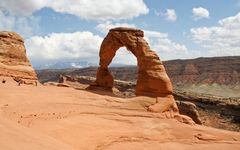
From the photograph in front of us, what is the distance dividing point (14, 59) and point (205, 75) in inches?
3621

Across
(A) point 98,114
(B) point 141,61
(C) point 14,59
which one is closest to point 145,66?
(B) point 141,61

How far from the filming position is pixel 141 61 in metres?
22.4

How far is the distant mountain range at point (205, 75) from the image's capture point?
103562mm

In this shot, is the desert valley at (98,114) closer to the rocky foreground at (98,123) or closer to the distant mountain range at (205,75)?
the rocky foreground at (98,123)

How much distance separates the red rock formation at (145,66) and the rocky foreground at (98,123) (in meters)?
1.02

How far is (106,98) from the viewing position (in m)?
19.5

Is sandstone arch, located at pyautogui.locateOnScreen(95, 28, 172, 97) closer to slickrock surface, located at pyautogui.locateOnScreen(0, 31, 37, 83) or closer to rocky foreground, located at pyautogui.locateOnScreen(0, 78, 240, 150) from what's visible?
rocky foreground, located at pyautogui.locateOnScreen(0, 78, 240, 150)

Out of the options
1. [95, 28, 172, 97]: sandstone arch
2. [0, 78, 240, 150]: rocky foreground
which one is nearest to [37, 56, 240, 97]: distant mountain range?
[95, 28, 172, 97]: sandstone arch

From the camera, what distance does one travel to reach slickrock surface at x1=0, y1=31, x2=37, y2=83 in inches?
922

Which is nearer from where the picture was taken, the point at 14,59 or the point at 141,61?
the point at 141,61

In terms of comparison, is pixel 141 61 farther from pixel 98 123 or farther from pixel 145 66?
pixel 98 123

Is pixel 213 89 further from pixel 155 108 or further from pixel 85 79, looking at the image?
pixel 155 108

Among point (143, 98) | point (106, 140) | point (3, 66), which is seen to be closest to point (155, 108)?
point (143, 98)

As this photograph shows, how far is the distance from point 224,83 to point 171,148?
306ft
